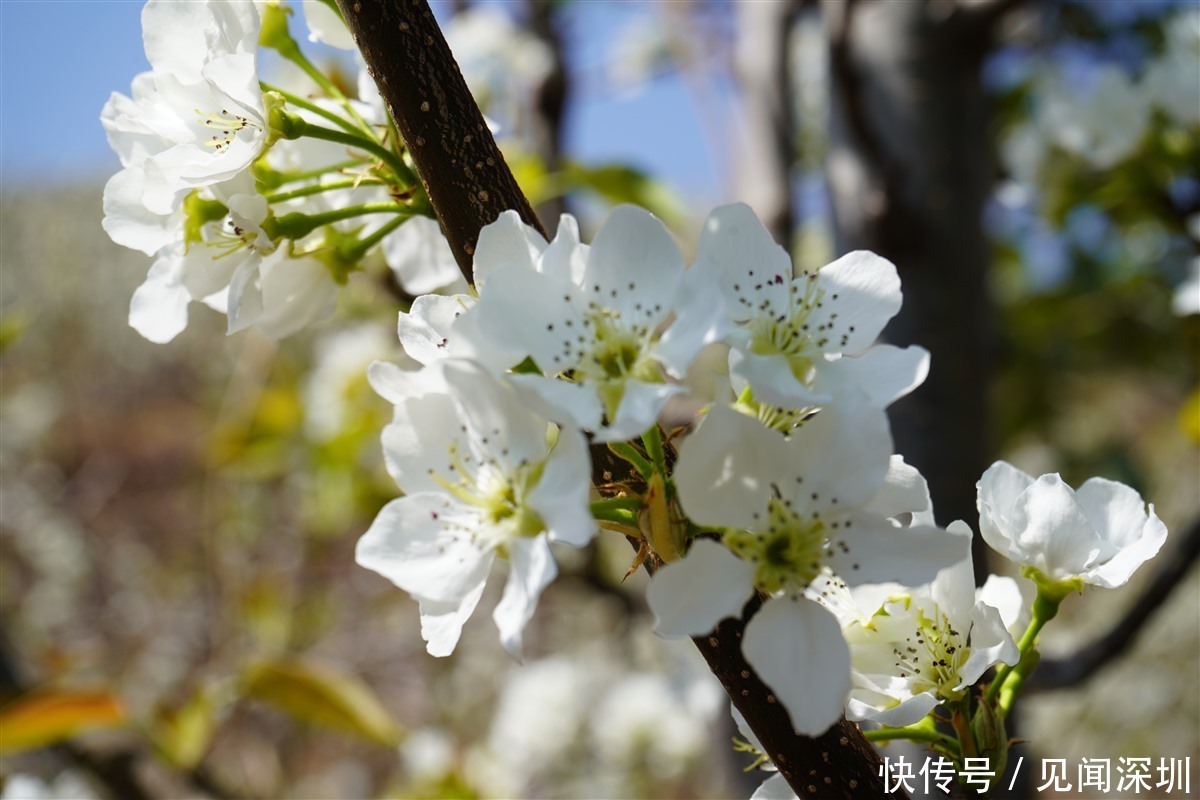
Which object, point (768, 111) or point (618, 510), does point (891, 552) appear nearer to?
point (618, 510)

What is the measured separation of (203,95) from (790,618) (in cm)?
37

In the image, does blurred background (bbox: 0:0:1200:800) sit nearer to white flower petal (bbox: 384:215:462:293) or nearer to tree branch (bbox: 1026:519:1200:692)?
tree branch (bbox: 1026:519:1200:692)

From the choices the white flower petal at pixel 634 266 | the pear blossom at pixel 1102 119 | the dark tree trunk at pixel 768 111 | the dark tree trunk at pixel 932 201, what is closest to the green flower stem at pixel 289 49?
the white flower petal at pixel 634 266

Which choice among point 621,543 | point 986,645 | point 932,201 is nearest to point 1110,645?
point 932,201

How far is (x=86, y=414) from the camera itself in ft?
18.4

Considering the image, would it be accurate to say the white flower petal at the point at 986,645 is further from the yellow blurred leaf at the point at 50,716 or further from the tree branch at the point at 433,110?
the yellow blurred leaf at the point at 50,716

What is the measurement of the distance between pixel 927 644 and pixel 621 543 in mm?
2066

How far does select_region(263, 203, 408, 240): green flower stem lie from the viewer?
48cm

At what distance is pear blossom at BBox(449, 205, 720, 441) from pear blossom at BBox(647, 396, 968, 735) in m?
0.03

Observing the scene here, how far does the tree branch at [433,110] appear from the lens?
16.1 inches

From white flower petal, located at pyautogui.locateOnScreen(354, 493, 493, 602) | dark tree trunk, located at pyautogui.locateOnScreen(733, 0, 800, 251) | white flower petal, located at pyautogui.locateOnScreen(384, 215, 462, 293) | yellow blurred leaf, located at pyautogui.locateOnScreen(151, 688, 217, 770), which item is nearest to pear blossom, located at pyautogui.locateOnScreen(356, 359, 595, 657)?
white flower petal, located at pyautogui.locateOnScreen(354, 493, 493, 602)

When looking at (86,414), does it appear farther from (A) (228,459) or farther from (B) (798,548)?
(B) (798,548)

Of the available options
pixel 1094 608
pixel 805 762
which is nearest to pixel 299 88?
pixel 805 762

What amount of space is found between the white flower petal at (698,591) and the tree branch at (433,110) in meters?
0.17
